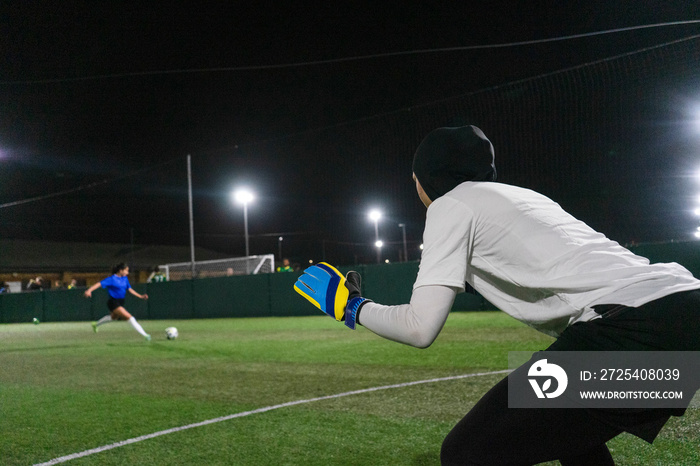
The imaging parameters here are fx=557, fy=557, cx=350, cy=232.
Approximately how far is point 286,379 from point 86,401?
2457 millimetres

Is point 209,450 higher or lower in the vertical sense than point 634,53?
lower

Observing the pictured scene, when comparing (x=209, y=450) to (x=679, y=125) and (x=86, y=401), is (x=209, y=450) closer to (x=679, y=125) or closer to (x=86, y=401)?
(x=86, y=401)

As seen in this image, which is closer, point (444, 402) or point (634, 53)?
point (444, 402)

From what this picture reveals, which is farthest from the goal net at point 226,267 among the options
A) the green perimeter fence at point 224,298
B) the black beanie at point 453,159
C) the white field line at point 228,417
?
the black beanie at point 453,159

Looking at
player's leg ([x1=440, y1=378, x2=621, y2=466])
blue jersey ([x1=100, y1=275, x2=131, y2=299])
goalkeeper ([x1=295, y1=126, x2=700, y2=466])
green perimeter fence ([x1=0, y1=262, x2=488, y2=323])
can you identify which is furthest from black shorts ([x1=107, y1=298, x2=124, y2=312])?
player's leg ([x1=440, y1=378, x2=621, y2=466])

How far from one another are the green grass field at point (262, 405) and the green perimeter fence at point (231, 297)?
8234 millimetres

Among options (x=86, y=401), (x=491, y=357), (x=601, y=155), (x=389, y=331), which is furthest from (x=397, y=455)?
(x=601, y=155)

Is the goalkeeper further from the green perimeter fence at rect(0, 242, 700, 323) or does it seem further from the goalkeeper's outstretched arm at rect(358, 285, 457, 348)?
the green perimeter fence at rect(0, 242, 700, 323)

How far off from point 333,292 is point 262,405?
13.7ft

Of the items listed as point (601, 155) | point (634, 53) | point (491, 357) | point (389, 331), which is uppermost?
point (634, 53)

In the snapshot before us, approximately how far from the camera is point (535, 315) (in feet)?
6.05
